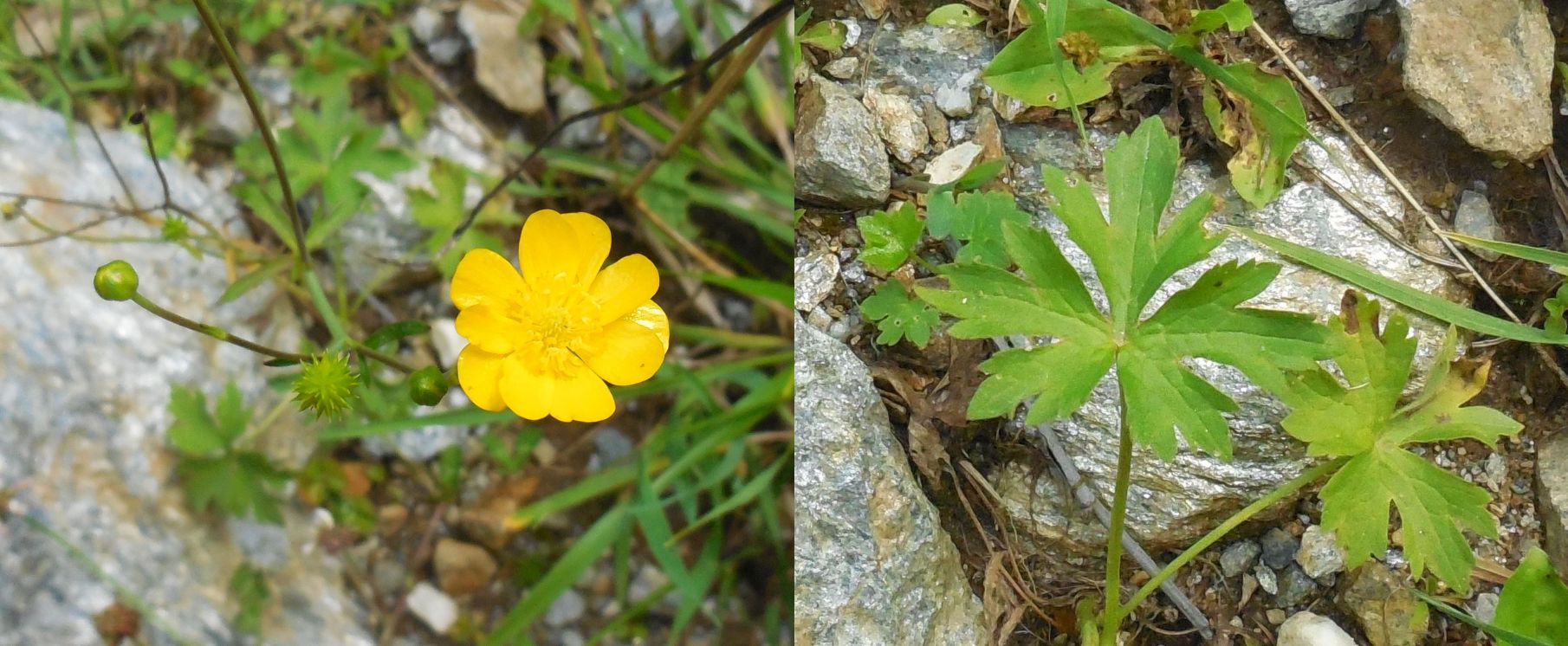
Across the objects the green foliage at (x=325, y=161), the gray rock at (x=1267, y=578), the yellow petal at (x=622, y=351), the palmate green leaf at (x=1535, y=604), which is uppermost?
the green foliage at (x=325, y=161)

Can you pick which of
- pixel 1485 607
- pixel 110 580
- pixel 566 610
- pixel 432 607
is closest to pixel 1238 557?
pixel 1485 607

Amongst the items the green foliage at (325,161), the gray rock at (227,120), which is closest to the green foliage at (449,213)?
the green foliage at (325,161)

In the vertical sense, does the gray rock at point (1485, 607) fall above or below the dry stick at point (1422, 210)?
below

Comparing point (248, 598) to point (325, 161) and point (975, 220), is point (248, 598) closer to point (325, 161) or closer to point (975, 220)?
point (325, 161)

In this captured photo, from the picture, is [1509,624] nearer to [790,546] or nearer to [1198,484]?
[1198,484]

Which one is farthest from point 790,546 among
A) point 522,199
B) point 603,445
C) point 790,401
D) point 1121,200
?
point 1121,200

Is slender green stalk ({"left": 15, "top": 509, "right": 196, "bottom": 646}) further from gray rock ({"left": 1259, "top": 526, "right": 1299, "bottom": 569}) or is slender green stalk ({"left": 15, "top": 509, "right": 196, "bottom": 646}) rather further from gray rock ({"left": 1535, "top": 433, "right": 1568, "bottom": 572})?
gray rock ({"left": 1535, "top": 433, "right": 1568, "bottom": 572})

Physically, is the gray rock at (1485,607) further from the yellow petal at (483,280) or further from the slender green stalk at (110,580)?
the slender green stalk at (110,580)
